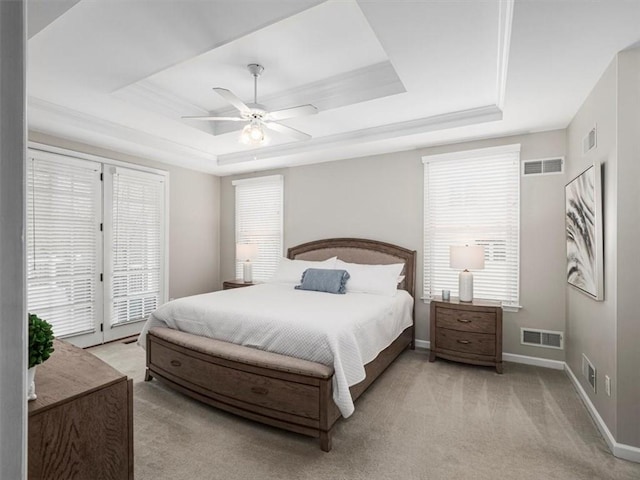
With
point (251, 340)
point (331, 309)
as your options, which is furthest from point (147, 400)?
point (331, 309)

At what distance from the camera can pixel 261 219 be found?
18.4 ft

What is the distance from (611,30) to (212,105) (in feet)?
11.0

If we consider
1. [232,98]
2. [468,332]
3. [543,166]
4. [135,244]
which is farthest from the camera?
[135,244]

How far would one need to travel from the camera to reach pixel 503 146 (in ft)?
12.3

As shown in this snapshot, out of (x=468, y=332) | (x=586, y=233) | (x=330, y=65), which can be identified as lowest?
(x=468, y=332)

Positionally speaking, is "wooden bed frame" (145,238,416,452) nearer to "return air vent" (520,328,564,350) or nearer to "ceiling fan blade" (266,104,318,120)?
"return air vent" (520,328,564,350)

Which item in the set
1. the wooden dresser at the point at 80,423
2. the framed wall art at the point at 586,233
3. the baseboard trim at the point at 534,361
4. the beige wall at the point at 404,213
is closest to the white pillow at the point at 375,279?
the beige wall at the point at 404,213

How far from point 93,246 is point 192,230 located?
5.12 ft

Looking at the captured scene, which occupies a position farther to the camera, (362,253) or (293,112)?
(362,253)

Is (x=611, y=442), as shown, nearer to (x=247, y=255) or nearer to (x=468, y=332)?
(x=468, y=332)

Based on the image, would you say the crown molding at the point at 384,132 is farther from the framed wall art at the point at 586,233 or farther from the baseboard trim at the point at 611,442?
the baseboard trim at the point at 611,442

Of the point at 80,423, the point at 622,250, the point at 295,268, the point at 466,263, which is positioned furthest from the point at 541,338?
the point at 80,423

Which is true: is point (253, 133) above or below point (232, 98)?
below

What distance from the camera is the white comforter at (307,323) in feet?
7.56
